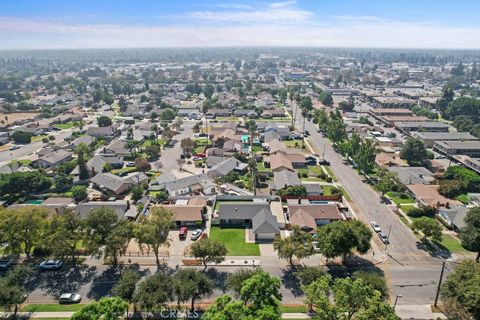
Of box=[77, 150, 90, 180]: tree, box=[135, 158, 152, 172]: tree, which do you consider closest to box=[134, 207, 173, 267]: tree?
box=[135, 158, 152, 172]: tree

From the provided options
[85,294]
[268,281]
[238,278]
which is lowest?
[85,294]

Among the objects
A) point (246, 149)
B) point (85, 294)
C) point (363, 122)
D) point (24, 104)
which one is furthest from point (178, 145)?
point (24, 104)

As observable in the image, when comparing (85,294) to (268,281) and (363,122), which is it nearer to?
(268,281)

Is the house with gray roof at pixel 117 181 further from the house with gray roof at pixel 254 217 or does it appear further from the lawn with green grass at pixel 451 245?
the lawn with green grass at pixel 451 245

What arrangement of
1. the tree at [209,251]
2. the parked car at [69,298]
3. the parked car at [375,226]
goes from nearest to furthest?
the parked car at [69,298] → the tree at [209,251] → the parked car at [375,226]

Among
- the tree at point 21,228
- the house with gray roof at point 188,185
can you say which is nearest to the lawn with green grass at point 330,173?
the house with gray roof at point 188,185

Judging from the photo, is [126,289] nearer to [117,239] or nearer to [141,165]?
[117,239]
